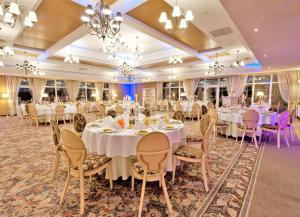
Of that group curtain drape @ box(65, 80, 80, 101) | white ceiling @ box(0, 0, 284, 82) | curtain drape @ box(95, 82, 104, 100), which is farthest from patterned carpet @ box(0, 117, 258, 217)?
curtain drape @ box(95, 82, 104, 100)

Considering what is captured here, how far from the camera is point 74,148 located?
214cm

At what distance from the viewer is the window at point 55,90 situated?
13.6 meters

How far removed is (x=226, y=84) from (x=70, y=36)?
37.1 feet

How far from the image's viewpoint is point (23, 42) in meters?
6.72

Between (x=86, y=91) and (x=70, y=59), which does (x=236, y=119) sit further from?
(x=86, y=91)

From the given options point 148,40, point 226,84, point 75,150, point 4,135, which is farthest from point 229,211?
point 226,84

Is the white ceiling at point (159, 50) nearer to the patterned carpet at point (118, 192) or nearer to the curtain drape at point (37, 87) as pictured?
the curtain drape at point (37, 87)

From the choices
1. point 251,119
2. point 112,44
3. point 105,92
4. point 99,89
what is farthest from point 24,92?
point 251,119

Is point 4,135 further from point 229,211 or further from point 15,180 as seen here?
point 229,211

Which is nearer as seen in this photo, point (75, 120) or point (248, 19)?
point (248, 19)

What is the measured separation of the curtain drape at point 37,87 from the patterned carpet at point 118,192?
1084cm

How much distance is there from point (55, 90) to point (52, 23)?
417 inches

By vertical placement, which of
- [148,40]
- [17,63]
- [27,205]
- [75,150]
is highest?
[148,40]

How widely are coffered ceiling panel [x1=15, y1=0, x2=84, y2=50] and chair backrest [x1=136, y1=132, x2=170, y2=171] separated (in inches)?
158
